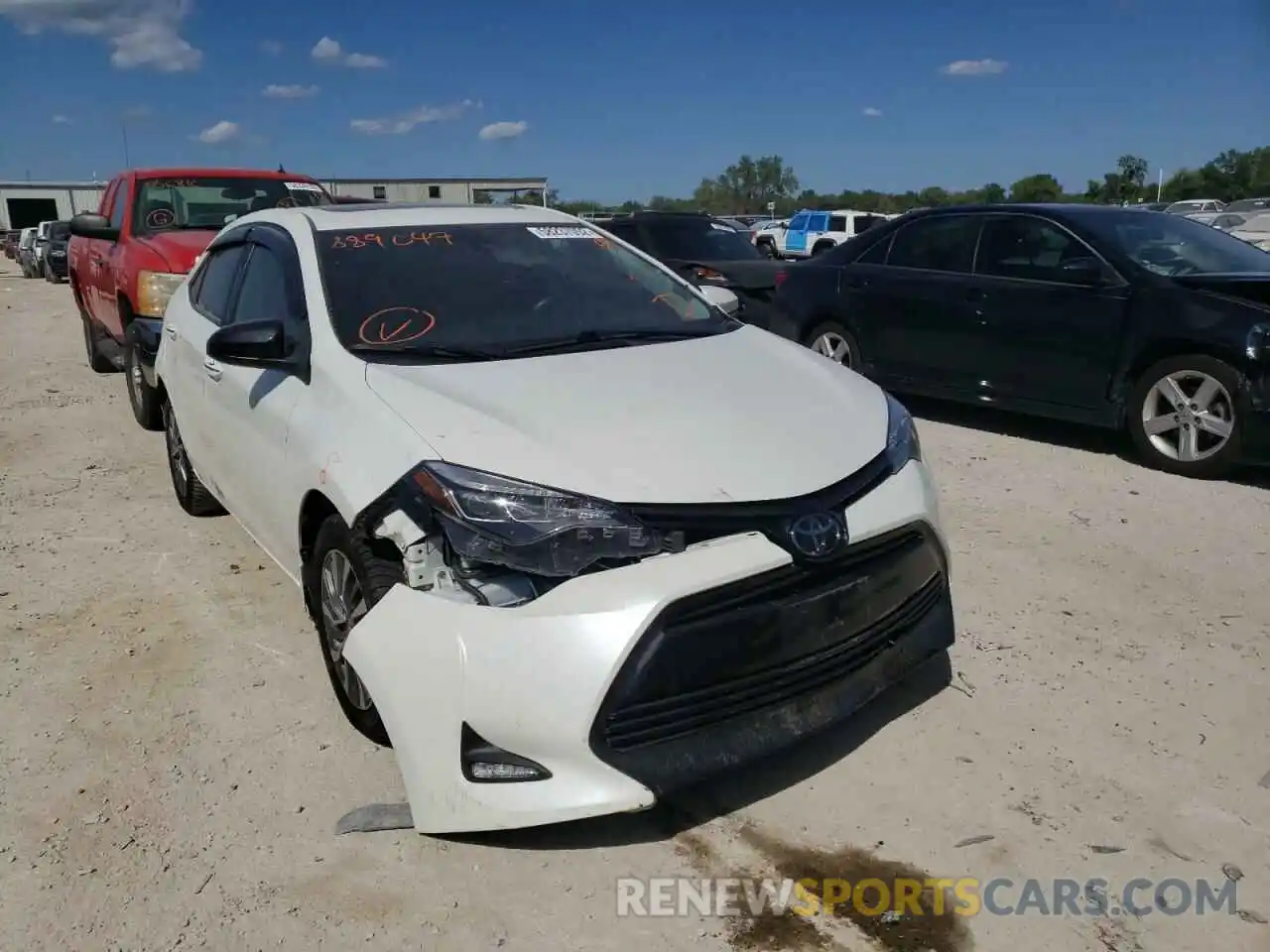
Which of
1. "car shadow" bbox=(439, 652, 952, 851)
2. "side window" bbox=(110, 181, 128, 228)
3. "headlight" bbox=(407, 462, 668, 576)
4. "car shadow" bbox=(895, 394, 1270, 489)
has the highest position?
"side window" bbox=(110, 181, 128, 228)

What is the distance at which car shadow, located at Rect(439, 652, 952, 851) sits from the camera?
109 inches

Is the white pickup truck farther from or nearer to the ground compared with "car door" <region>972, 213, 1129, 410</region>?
farther from the ground

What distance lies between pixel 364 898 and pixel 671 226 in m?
9.71

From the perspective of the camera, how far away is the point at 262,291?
13.4ft

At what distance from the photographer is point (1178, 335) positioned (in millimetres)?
5883

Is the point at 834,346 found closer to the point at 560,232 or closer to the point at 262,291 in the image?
the point at 560,232

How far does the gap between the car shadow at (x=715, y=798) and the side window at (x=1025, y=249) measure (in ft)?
13.6

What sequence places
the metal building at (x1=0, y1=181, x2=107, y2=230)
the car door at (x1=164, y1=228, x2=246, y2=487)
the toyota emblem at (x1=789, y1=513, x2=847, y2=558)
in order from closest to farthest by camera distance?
the toyota emblem at (x1=789, y1=513, x2=847, y2=558) → the car door at (x1=164, y1=228, x2=246, y2=487) → the metal building at (x1=0, y1=181, x2=107, y2=230)

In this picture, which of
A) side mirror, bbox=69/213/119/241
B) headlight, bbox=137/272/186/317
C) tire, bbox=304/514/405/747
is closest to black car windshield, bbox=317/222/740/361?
tire, bbox=304/514/405/747

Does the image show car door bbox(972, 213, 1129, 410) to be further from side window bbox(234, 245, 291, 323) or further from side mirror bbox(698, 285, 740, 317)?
side window bbox(234, 245, 291, 323)

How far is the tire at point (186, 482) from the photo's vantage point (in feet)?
17.5

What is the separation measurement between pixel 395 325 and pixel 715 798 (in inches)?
71.9

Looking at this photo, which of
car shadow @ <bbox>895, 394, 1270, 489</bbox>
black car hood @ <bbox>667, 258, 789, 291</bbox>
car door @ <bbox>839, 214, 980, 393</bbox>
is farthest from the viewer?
black car hood @ <bbox>667, 258, 789, 291</bbox>

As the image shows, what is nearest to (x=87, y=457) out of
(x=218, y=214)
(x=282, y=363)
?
(x=218, y=214)
